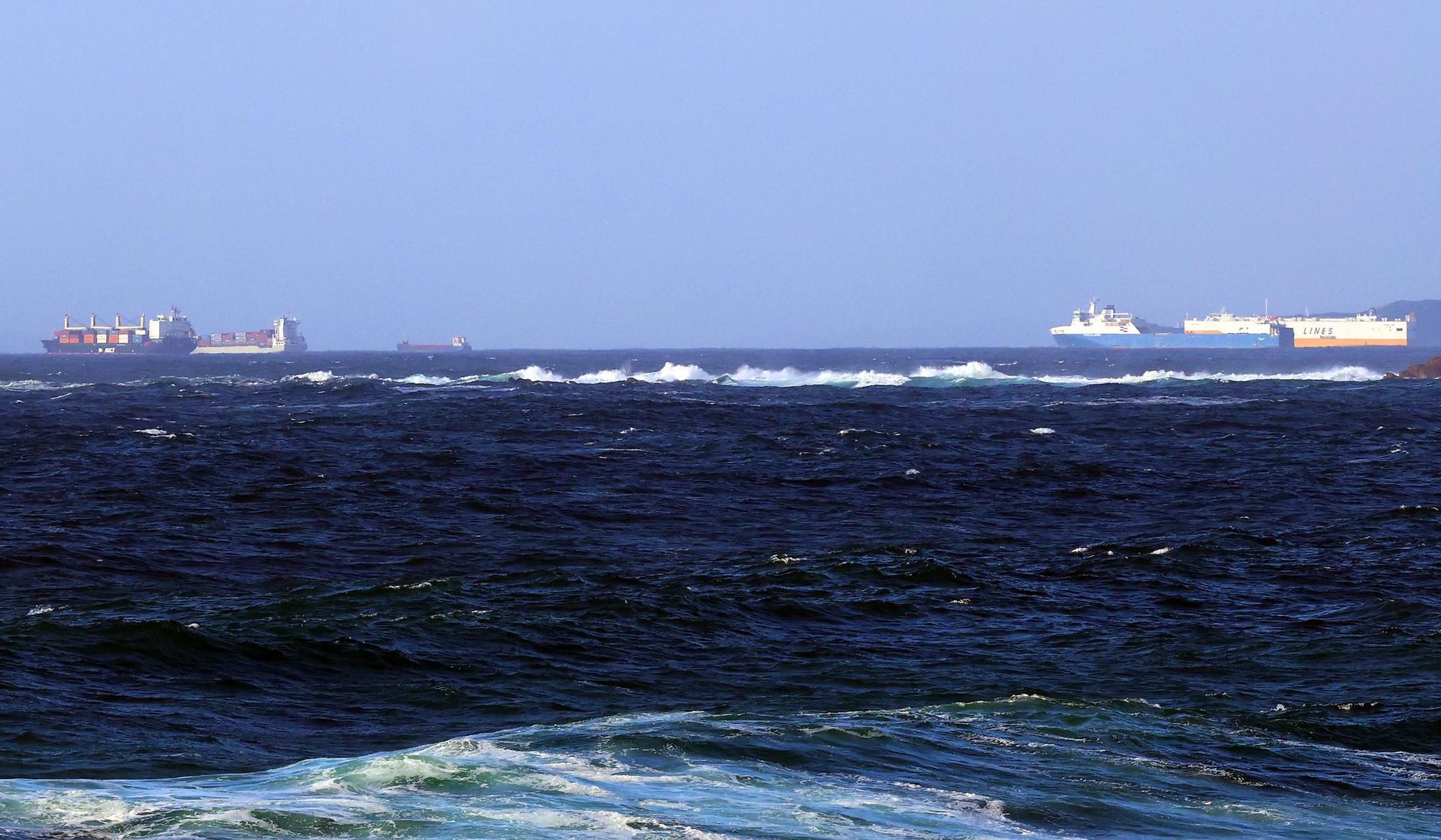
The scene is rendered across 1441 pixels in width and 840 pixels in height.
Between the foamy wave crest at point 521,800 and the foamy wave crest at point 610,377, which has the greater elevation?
the foamy wave crest at point 610,377

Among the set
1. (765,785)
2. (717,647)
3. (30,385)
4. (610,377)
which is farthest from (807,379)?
(765,785)

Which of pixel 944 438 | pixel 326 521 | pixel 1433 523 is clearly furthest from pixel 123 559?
pixel 944 438

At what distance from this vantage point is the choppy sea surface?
10.9 m

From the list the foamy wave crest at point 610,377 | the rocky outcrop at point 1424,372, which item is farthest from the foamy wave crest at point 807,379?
the rocky outcrop at point 1424,372

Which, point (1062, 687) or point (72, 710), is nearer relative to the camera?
point (72, 710)

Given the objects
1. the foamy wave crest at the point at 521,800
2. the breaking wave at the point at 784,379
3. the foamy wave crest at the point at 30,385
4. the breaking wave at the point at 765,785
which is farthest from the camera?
the breaking wave at the point at 784,379

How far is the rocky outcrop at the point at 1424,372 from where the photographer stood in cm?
9688

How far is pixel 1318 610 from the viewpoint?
18.5 meters

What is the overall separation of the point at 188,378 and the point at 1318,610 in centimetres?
9377

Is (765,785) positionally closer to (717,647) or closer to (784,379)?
(717,647)

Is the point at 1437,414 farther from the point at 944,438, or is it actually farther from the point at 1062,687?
the point at 1062,687

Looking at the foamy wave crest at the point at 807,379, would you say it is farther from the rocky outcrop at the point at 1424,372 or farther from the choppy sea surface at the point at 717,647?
the choppy sea surface at the point at 717,647

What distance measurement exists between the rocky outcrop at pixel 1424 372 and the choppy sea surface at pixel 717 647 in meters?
63.5

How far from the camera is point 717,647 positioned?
16.7 metres
